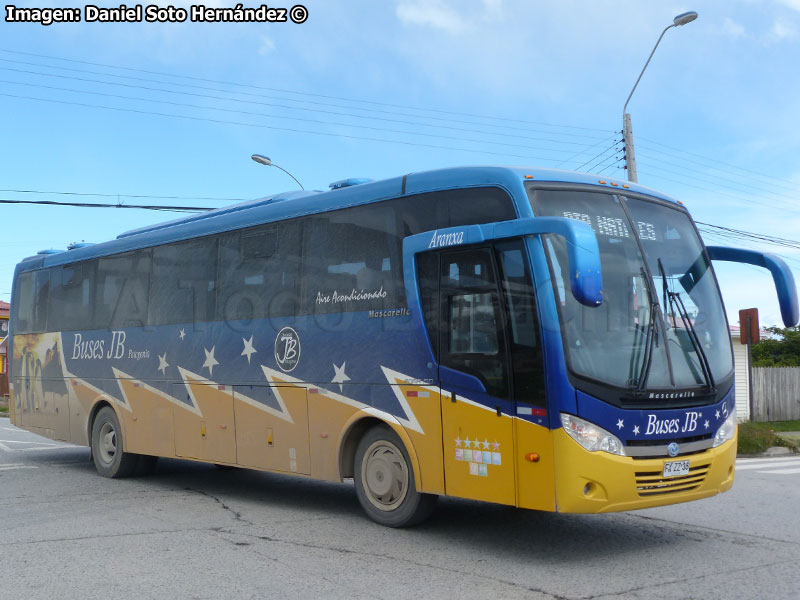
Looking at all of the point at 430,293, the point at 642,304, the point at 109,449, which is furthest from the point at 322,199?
the point at 109,449

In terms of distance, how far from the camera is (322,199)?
30.9 feet

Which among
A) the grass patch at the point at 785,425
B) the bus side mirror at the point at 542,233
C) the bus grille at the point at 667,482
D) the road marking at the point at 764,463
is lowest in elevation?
the grass patch at the point at 785,425

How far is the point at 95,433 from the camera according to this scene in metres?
13.2

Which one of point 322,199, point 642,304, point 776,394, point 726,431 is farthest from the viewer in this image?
point 776,394

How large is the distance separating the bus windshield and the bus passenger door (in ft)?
2.13

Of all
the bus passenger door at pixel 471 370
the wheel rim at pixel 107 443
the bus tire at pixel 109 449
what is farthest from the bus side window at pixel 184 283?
the bus passenger door at pixel 471 370

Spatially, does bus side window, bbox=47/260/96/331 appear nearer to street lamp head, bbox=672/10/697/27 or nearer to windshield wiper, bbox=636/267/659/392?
windshield wiper, bbox=636/267/659/392

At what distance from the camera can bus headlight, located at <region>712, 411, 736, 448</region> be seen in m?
7.48

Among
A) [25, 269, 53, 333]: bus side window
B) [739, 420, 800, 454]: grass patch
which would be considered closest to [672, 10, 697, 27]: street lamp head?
[739, 420, 800, 454]: grass patch

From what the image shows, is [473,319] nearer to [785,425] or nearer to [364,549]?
[364,549]

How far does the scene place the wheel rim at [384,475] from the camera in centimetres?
816

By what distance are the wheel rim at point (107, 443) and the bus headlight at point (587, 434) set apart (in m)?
8.30

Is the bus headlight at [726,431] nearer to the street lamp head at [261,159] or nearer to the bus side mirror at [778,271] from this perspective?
the bus side mirror at [778,271]

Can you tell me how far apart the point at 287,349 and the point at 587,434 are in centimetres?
395
